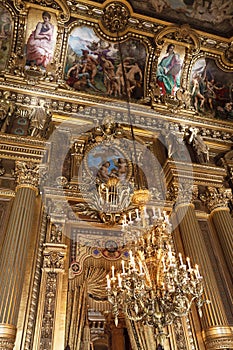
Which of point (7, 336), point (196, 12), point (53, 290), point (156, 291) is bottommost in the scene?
point (7, 336)

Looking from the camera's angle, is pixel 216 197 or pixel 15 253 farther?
pixel 216 197

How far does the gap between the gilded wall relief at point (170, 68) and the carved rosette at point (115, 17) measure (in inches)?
61.3

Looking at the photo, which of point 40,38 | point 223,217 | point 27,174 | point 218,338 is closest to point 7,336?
point 27,174

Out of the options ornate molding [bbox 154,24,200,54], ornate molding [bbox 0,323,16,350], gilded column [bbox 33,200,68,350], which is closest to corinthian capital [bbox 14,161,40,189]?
gilded column [bbox 33,200,68,350]

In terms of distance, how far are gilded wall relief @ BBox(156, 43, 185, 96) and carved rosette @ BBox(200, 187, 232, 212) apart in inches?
151

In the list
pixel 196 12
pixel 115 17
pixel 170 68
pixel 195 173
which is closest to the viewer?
pixel 195 173

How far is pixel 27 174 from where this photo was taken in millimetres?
7137

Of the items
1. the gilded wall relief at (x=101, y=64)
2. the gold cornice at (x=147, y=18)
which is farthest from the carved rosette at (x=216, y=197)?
the gold cornice at (x=147, y=18)

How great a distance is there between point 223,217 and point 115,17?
6.63 meters

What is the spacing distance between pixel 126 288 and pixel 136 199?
82.1 inches

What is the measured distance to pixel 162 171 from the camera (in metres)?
8.70

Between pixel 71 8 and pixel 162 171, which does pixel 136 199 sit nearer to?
pixel 162 171

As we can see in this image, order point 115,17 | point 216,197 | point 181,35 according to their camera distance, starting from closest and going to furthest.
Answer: point 216,197 → point 115,17 → point 181,35

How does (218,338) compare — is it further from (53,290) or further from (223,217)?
(53,290)
